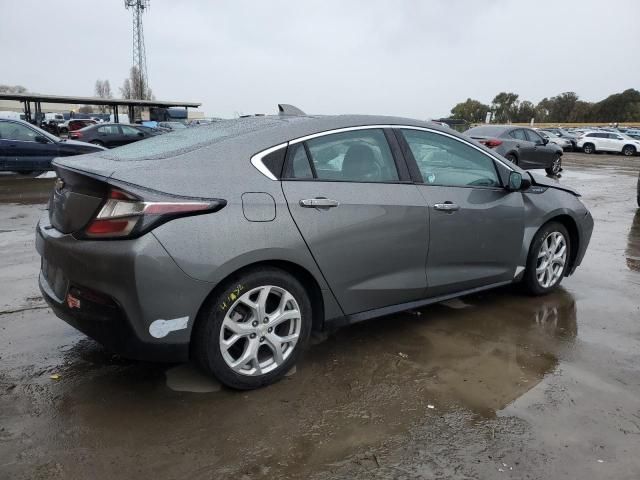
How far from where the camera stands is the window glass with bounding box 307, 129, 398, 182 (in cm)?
329

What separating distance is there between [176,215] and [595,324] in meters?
3.39

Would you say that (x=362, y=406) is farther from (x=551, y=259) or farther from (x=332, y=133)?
(x=551, y=259)

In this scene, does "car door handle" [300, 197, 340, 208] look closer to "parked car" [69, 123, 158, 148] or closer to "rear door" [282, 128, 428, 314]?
"rear door" [282, 128, 428, 314]

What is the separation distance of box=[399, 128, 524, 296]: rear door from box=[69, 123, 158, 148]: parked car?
18.6 meters

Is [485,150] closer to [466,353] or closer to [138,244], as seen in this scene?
[466,353]

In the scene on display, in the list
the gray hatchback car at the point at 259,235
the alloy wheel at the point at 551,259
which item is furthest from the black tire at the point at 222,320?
the alloy wheel at the point at 551,259

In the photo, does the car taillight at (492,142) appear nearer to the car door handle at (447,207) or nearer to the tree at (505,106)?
the car door handle at (447,207)

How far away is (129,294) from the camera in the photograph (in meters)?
2.62

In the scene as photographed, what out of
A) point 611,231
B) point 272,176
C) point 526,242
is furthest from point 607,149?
point 272,176

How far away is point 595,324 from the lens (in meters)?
4.25

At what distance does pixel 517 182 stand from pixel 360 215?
1.64 metres

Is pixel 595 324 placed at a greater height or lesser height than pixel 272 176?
lesser

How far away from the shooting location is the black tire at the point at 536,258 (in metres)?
4.56

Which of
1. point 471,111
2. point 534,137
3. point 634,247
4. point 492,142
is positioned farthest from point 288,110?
point 471,111
